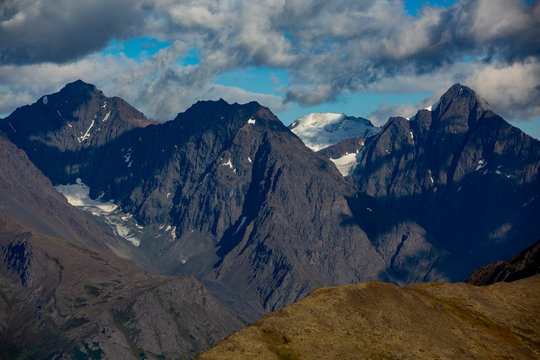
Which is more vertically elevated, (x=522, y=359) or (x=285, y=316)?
(x=285, y=316)

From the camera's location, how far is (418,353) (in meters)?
184

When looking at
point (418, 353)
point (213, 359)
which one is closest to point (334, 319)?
point (418, 353)

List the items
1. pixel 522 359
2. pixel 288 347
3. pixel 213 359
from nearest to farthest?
pixel 213 359
pixel 288 347
pixel 522 359

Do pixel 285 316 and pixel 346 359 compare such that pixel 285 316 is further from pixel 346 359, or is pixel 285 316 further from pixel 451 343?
pixel 451 343

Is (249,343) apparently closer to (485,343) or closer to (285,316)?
(285,316)

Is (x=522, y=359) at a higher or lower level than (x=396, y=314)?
lower

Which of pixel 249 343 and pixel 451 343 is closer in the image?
pixel 249 343

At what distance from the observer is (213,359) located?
169000 mm

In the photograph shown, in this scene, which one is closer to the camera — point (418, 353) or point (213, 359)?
point (213, 359)

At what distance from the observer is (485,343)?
198m

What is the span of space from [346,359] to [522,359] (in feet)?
156

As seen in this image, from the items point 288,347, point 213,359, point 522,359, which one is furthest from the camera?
point 522,359

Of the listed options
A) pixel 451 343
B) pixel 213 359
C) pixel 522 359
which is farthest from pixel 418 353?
pixel 213 359

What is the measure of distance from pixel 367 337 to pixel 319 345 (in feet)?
44.4
